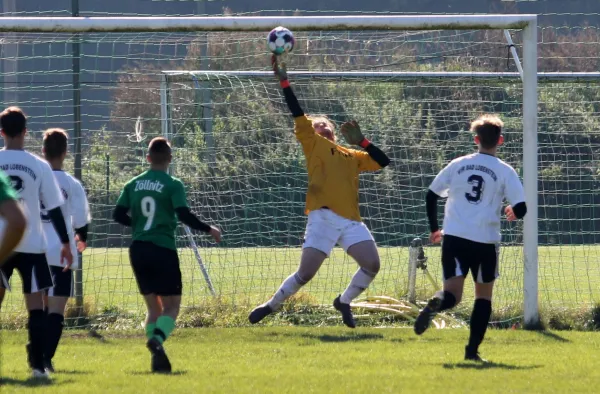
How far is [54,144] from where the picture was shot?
8.26m

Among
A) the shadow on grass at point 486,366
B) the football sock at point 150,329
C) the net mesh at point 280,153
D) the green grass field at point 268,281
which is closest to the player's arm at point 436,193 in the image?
the shadow on grass at point 486,366

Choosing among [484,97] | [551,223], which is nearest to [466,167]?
[484,97]

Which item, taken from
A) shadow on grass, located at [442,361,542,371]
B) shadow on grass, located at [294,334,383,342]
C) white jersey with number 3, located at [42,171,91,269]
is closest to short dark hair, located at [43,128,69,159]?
white jersey with number 3, located at [42,171,91,269]

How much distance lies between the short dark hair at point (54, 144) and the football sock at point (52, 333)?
1135mm

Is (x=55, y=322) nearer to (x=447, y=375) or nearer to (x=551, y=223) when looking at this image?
(x=447, y=375)

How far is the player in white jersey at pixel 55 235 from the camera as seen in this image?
8.14 metres

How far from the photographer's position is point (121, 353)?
29.8 feet

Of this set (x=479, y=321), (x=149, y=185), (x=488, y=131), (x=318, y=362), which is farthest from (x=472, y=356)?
(x=149, y=185)

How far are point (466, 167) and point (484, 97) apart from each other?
5.97 m

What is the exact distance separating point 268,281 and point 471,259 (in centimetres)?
672

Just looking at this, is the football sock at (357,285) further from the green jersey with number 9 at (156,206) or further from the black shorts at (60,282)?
the black shorts at (60,282)

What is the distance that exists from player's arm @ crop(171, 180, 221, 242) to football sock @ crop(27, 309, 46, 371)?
3.67 feet

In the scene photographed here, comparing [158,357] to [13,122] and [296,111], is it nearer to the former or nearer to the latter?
[13,122]

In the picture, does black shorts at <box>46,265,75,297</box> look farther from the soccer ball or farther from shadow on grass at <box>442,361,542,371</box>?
shadow on grass at <box>442,361,542,371</box>
